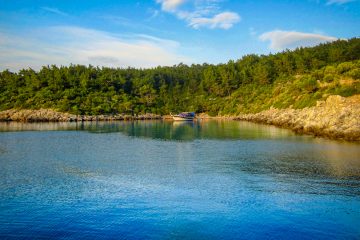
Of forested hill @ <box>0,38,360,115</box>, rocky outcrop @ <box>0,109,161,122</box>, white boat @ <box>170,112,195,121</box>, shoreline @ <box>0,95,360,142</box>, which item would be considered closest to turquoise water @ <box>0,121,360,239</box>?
shoreline @ <box>0,95,360,142</box>

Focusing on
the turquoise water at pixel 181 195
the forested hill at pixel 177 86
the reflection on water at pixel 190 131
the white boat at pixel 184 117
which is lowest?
the turquoise water at pixel 181 195

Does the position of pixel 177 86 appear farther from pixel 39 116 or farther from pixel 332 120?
pixel 332 120

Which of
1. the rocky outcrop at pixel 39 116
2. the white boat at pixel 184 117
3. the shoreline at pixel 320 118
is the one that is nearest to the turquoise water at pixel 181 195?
the shoreline at pixel 320 118

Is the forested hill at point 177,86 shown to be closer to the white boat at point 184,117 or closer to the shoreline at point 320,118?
the shoreline at point 320,118

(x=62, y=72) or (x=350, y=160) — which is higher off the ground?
(x=62, y=72)

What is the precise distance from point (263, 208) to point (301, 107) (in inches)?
3009

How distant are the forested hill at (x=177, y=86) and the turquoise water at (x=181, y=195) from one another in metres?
78.7

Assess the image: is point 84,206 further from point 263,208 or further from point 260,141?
point 260,141

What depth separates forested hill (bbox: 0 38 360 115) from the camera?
471 feet

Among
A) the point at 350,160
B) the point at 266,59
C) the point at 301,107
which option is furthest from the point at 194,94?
the point at 350,160

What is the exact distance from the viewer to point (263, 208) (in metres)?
25.3

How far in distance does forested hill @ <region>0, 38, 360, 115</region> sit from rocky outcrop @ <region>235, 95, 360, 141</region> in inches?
1230

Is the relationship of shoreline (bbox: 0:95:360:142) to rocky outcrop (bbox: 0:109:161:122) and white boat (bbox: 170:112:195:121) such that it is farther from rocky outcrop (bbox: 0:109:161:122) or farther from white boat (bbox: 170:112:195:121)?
white boat (bbox: 170:112:195:121)

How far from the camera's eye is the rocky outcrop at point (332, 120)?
204 feet
